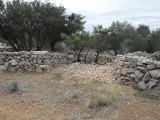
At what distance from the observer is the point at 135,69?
10.8 meters

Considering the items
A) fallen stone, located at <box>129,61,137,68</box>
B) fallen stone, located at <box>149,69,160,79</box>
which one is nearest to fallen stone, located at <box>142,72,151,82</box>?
fallen stone, located at <box>149,69,160,79</box>

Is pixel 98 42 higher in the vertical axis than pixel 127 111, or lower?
higher

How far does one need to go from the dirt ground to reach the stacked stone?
1.21ft

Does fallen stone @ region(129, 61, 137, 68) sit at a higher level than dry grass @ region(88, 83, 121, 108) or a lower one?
higher

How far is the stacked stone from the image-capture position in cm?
989

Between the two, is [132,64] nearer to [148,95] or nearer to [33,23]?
[148,95]

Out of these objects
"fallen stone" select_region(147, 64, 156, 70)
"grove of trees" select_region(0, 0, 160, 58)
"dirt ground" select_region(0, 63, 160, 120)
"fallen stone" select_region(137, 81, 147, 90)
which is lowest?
"dirt ground" select_region(0, 63, 160, 120)

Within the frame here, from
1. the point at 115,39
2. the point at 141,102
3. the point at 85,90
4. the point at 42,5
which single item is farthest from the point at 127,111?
the point at 115,39

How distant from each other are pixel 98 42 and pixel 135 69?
738cm

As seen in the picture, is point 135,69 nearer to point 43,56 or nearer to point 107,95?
point 107,95

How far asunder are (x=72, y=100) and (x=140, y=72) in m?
2.79

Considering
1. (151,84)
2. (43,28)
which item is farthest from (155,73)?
(43,28)

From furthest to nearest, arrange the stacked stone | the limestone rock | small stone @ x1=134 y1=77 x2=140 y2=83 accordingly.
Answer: the limestone rock < small stone @ x1=134 y1=77 x2=140 y2=83 < the stacked stone

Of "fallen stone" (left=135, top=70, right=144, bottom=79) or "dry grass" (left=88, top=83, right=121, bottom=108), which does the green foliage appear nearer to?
"fallen stone" (left=135, top=70, right=144, bottom=79)
